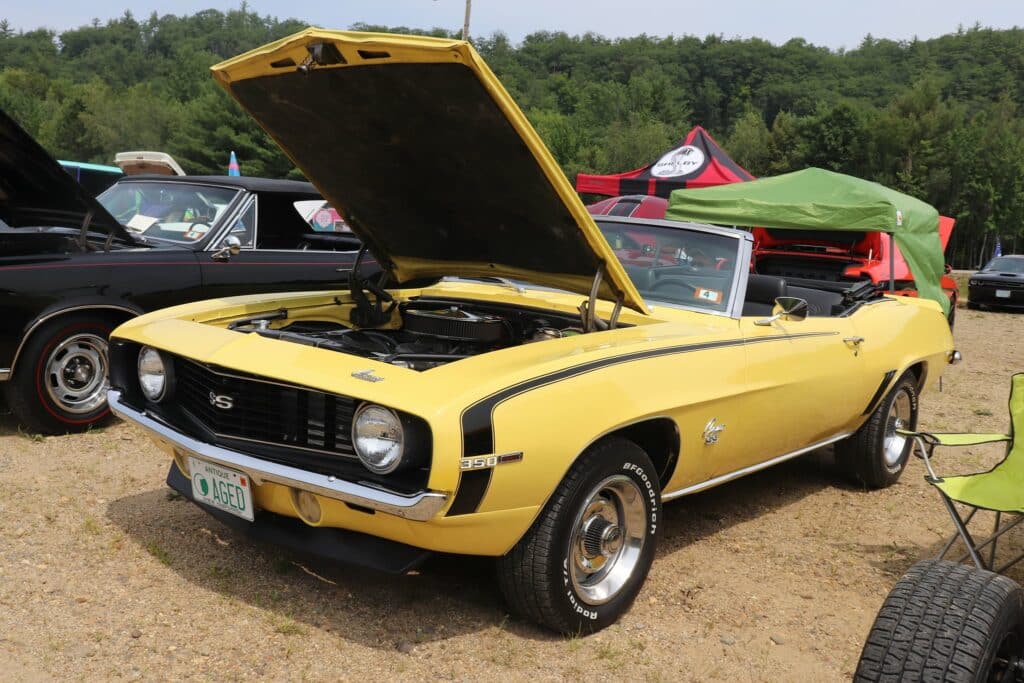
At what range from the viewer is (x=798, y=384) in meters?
4.14

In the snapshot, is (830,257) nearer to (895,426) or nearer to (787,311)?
(895,426)

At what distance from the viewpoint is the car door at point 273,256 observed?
19.4 ft

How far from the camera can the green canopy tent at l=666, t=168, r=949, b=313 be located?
7395mm

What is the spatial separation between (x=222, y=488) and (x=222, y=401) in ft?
1.03

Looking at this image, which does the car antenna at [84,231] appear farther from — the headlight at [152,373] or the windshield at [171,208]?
the headlight at [152,373]

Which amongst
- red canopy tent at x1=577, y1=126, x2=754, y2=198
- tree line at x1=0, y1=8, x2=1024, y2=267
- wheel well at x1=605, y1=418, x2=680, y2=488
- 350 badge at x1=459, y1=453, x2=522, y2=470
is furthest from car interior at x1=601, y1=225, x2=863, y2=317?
tree line at x1=0, y1=8, x2=1024, y2=267

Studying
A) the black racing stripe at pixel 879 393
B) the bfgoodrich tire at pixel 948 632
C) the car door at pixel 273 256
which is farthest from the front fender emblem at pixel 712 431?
the car door at pixel 273 256

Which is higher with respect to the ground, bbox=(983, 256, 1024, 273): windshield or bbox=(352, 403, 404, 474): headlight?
bbox=(352, 403, 404, 474): headlight

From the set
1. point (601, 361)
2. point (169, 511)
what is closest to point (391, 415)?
point (601, 361)

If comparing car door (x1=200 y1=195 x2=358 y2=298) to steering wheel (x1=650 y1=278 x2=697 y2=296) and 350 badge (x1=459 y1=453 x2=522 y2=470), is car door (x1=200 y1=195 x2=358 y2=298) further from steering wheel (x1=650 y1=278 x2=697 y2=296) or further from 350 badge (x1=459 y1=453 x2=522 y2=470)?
350 badge (x1=459 y1=453 x2=522 y2=470)

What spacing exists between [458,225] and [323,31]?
1.20 meters

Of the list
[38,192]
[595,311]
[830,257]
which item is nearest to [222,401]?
[595,311]

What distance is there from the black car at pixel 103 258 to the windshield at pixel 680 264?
8.25 feet

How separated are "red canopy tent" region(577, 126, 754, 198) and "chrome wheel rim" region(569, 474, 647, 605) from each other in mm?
14660
